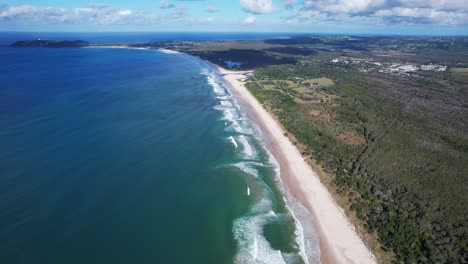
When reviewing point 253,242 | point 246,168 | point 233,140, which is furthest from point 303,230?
point 233,140

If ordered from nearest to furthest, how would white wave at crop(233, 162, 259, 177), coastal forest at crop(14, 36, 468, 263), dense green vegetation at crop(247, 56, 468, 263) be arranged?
1. coastal forest at crop(14, 36, 468, 263)
2. dense green vegetation at crop(247, 56, 468, 263)
3. white wave at crop(233, 162, 259, 177)

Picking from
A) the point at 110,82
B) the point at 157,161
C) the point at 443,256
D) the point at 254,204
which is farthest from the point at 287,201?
the point at 110,82

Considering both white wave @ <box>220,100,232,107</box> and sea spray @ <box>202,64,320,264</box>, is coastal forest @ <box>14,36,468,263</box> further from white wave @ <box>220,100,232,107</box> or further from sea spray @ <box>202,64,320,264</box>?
white wave @ <box>220,100,232,107</box>

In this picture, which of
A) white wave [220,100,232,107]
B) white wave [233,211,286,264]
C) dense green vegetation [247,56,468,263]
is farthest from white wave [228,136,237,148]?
white wave [220,100,232,107]

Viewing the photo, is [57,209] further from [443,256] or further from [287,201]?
[443,256]

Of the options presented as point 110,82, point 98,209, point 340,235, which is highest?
point 110,82

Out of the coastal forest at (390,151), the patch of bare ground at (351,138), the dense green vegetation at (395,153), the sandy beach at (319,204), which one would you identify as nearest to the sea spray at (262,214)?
the sandy beach at (319,204)

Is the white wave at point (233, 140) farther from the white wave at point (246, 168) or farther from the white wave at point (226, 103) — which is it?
the white wave at point (226, 103)
